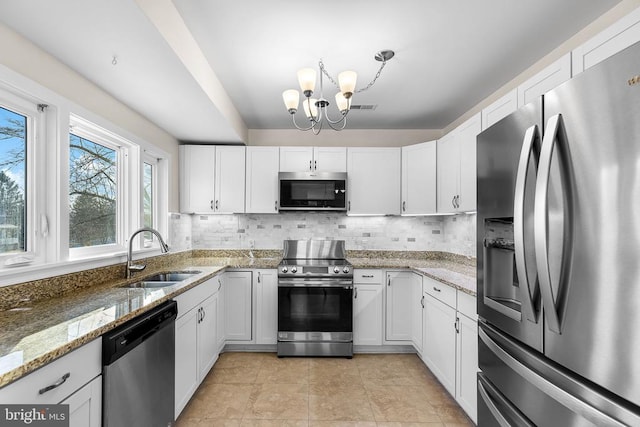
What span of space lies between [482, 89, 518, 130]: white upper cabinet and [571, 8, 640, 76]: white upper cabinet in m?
0.40

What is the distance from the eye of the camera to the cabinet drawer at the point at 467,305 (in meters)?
1.92

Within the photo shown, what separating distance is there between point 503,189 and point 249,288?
2537 millimetres

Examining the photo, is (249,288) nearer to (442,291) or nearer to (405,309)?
(405,309)

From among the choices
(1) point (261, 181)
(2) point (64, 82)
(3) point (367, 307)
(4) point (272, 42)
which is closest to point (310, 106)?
(4) point (272, 42)

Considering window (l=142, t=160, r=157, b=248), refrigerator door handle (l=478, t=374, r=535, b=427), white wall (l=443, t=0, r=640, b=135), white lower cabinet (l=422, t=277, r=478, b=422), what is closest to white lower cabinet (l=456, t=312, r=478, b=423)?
white lower cabinet (l=422, t=277, r=478, b=422)

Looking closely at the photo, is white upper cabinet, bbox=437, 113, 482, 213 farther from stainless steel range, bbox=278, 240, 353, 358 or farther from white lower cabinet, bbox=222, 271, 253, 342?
white lower cabinet, bbox=222, 271, 253, 342

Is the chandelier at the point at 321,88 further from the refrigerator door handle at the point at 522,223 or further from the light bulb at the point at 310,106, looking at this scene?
the refrigerator door handle at the point at 522,223

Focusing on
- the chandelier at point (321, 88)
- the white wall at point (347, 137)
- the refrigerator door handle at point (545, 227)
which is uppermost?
the white wall at point (347, 137)

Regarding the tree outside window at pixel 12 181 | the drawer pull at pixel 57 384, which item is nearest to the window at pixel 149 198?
the tree outside window at pixel 12 181

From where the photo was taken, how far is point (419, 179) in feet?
11.0

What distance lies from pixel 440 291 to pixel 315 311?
1.20 metres

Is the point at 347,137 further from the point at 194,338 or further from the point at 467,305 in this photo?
the point at 194,338

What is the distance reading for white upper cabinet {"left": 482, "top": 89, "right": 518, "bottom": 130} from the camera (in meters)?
1.86

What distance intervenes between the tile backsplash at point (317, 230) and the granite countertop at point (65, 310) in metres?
1.09
